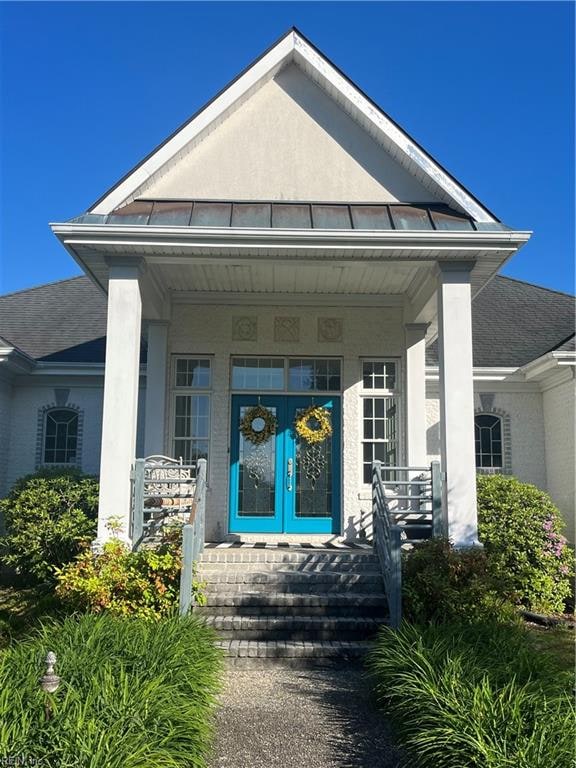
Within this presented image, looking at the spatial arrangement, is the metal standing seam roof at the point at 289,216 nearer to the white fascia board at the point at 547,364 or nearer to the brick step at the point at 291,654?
the white fascia board at the point at 547,364

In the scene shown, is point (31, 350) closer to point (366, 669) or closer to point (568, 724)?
point (366, 669)

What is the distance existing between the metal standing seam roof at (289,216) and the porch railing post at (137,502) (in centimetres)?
300

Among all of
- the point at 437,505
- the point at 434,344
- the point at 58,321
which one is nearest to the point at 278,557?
the point at 437,505

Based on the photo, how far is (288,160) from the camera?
9141 millimetres

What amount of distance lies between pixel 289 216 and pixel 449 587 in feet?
16.0

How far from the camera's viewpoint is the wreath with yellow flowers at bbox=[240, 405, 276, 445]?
36.1 ft

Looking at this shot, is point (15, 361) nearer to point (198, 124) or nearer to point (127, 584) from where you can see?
point (198, 124)

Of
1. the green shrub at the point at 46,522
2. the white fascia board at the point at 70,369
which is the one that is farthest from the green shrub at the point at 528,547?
the white fascia board at the point at 70,369

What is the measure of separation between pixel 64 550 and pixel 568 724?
281 inches

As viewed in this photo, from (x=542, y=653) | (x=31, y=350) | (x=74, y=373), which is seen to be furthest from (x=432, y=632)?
(x=31, y=350)

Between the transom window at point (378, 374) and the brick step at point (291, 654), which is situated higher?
the transom window at point (378, 374)

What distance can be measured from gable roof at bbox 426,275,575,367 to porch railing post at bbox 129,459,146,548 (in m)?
6.78

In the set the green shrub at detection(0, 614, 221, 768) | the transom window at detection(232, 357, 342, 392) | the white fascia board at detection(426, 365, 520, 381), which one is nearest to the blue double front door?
the transom window at detection(232, 357, 342, 392)

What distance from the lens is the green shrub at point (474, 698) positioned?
3877 millimetres
